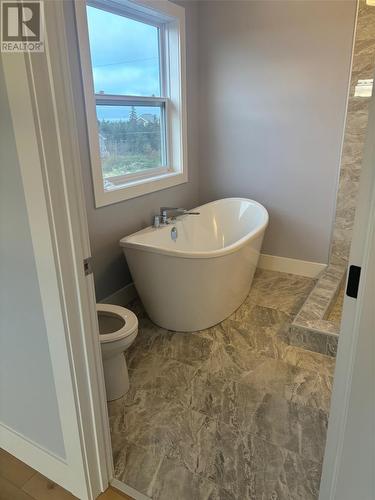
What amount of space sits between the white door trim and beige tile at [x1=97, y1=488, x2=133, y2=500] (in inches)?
1.0

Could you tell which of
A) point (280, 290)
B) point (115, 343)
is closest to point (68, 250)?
point (115, 343)

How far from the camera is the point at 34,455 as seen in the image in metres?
1.58

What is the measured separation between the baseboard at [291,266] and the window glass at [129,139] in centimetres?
143

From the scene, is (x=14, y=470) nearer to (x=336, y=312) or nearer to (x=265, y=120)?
(x=336, y=312)

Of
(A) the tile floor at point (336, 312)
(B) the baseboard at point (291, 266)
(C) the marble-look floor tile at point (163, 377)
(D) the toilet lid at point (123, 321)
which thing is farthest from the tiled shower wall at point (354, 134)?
(D) the toilet lid at point (123, 321)

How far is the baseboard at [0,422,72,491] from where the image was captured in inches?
59.3

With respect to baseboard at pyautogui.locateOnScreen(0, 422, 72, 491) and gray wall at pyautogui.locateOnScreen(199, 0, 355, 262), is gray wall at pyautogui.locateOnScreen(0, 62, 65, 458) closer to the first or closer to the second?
baseboard at pyautogui.locateOnScreen(0, 422, 72, 491)

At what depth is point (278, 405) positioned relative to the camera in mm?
1965

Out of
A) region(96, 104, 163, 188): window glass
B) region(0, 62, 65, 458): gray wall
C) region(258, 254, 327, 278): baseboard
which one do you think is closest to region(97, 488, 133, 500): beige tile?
region(0, 62, 65, 458): gray wall

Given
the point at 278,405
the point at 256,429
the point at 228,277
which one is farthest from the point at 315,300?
the point at 256,429

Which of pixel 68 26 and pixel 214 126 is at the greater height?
Result: pixel 68 26

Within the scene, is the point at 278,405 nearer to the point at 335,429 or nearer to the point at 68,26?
the point at 335,429

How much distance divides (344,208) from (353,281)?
2479 mm

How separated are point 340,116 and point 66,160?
105 inches
